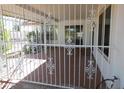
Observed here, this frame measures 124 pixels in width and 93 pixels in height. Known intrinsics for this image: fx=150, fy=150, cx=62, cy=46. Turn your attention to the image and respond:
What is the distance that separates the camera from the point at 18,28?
3.53 metres

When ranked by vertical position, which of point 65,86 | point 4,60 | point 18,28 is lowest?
point 65,86

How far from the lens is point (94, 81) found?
3.59 m

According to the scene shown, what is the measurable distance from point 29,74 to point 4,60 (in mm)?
791

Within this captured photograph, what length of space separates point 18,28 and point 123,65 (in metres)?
2.45

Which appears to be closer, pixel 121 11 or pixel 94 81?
pixel 121 11

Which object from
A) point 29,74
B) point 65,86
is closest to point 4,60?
point 29,74
